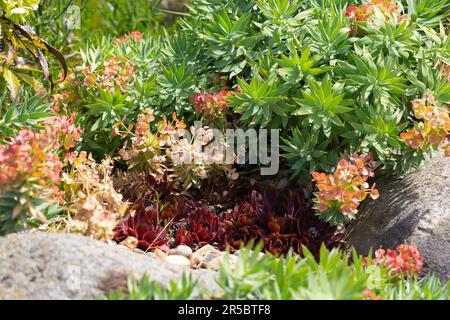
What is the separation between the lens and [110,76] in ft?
14.4

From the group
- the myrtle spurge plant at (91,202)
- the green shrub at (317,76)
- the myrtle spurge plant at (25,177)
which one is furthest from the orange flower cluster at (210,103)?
the myrtle spurge plant at (25,177)

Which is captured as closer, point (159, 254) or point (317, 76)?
point (159, 254)

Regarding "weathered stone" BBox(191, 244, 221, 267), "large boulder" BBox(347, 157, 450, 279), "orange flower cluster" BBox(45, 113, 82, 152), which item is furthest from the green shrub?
"weathered stone" BBox(191, 244, 221, 267)

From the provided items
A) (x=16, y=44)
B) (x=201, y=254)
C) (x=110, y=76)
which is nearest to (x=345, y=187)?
(x=201, y=254)

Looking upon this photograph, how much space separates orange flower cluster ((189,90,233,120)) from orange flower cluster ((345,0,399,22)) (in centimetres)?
89

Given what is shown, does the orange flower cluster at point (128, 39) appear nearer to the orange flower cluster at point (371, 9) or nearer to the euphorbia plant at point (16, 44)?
the euphorbia plant at point (16, 44)

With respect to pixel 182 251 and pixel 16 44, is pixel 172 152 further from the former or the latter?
pixel 16 44

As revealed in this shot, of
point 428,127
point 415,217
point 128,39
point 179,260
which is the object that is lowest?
point 179,260

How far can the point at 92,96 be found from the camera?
445 cm

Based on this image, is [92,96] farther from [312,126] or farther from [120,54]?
[312,126]

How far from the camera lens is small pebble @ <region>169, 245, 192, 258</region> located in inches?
150

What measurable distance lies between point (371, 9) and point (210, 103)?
43.1 inches

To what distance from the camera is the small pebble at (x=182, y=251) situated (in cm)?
381

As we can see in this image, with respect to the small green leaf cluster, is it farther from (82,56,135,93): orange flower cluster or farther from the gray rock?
(82,56,135,93): orange flower cluster
